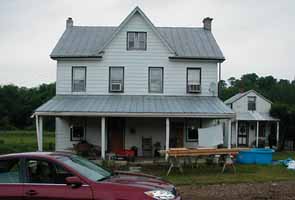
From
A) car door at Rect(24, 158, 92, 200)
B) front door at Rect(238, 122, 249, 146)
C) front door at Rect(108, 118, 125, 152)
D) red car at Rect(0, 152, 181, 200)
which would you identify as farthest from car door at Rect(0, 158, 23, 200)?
front door at Rect(238, 122, 249, 146)

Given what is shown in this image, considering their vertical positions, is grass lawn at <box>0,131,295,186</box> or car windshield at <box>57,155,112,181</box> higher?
car windshield at <box>57,155,112,181</box>

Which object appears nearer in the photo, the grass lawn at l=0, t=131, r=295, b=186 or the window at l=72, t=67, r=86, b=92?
the grass lawn at l=0, t=131, r=295, b=186

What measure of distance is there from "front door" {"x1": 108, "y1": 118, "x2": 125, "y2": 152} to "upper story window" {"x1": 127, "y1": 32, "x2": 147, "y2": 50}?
430 cm

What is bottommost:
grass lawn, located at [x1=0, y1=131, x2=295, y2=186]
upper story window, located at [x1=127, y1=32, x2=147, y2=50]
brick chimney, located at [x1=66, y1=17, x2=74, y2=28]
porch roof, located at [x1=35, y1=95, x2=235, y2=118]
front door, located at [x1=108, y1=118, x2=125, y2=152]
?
grass lawn, located at [x1=0, y1=131, x2=295, y2=186]

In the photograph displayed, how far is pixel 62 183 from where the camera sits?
305 inches

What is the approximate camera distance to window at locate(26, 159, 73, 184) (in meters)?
7.82

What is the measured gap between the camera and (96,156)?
Answer: 79.7 feet

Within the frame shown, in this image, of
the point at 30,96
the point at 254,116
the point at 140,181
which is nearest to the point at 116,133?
the point at 254,116

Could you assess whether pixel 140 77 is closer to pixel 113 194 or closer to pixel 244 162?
pixel 244 162

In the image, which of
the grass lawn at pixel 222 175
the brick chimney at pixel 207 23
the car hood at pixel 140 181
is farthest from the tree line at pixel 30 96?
the car hood at pixel 140 181

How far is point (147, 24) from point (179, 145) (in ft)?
23.7

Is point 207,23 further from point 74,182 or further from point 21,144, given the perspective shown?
point 74,182

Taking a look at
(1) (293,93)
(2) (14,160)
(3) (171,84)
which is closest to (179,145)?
(3) (171,84)

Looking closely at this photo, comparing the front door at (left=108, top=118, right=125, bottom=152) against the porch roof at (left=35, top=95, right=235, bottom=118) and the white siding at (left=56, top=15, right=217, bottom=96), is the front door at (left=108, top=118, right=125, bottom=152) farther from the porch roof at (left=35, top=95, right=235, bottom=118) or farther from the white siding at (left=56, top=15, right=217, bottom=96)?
the white siding at (left=56, top=15, right=217, bottom=96)
